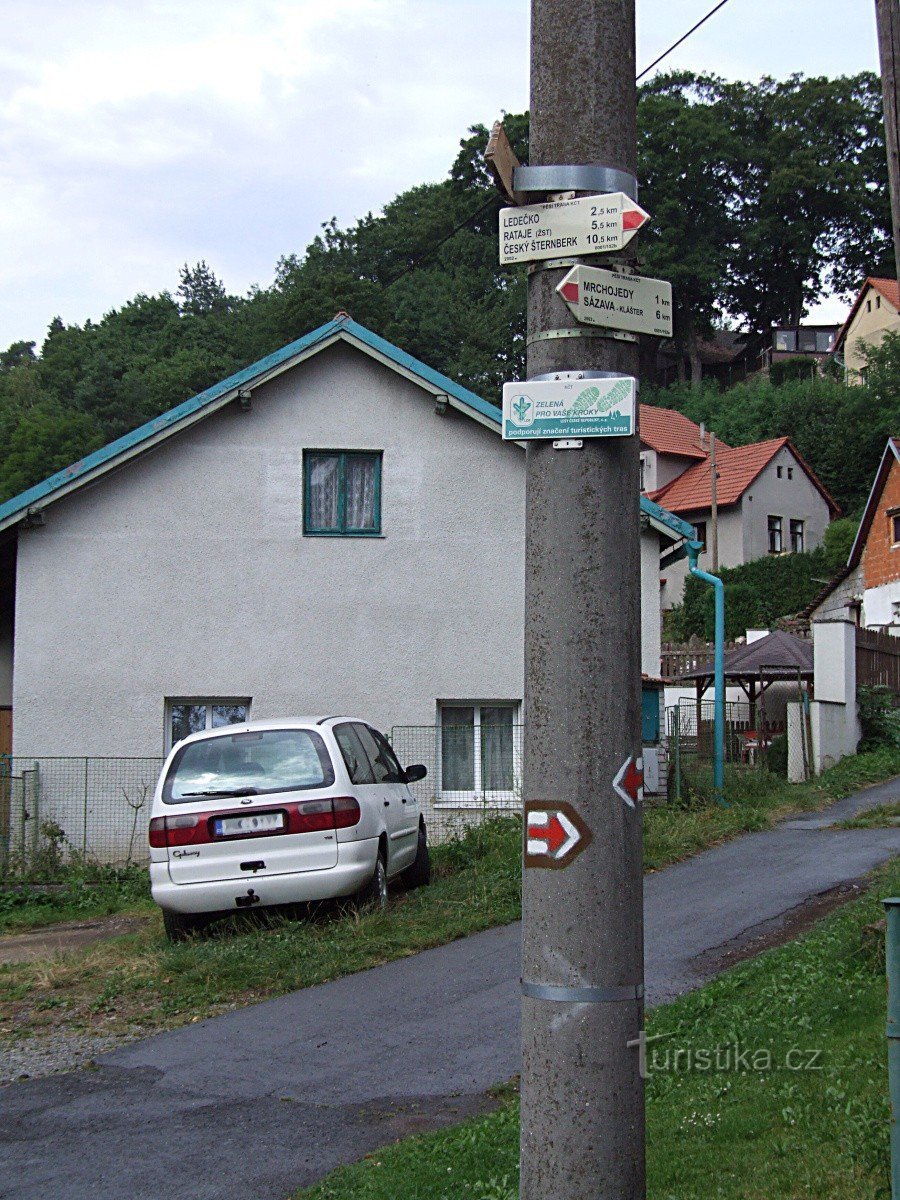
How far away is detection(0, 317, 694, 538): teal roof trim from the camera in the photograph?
16672mm

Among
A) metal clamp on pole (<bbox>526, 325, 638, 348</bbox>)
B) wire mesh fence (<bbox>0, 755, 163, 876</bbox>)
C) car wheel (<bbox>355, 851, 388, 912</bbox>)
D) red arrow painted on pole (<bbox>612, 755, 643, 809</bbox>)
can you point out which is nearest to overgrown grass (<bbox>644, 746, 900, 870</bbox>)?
car wheel (<bbox>355, 851, 388, 912</bbox>)

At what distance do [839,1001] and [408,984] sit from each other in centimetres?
294

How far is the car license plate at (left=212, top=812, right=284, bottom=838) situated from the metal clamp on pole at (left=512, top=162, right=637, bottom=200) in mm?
7292

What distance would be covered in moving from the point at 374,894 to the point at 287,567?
6.98 metres

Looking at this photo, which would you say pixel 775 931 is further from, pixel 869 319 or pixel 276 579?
pixel 869 319

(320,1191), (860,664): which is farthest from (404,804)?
(860,664)

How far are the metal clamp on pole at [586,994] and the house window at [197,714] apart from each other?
13796mm

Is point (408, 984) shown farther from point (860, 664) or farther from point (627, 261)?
point (860, 664)

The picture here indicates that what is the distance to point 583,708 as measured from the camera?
3.56 meters

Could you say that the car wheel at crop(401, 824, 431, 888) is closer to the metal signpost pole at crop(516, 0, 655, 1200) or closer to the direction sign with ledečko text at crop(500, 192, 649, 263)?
the metal signpost pole at crop(516, 0, 655, 1200)

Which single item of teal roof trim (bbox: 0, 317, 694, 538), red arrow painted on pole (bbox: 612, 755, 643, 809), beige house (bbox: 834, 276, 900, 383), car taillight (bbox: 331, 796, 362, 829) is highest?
beige house (bbox: 834, 276, 900, 383)

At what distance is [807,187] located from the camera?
7475cm

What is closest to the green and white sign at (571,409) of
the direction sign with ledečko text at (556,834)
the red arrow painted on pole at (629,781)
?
the red arrow painted on pole at (629,781)

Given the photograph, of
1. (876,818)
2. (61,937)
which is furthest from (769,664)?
(61,937)
